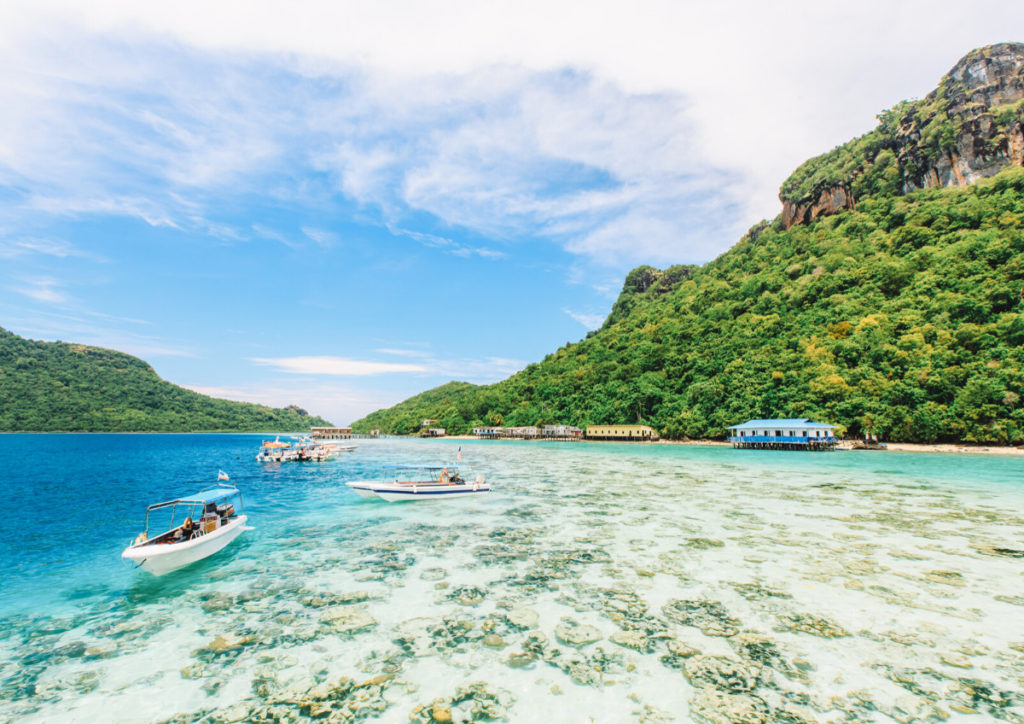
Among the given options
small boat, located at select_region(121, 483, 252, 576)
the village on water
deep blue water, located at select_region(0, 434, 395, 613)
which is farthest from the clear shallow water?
the village on water

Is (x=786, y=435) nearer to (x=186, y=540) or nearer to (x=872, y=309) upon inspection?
(x=872, y=309)

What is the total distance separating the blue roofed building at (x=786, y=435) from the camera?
77.8 meters

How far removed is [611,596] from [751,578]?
523cm

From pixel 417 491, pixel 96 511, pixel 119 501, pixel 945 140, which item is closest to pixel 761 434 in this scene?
pixel 417 491

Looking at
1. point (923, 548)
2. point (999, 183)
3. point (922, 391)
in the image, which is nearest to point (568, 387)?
point (922, 391)

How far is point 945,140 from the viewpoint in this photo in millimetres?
115062

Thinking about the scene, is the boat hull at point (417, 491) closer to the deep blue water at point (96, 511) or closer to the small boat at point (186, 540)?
the deep blue water at point (96, 511)

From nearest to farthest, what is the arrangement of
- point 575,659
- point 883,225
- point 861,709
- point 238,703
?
point 861,709, point 238,703, point 575,659, point 883,225

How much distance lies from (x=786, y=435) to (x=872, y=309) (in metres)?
41.1

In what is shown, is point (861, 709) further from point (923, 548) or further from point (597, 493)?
point (597, 493)

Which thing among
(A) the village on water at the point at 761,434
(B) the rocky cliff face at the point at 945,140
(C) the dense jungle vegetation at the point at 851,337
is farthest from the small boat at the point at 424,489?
(B) the rocky cliff face at the point at 945,140

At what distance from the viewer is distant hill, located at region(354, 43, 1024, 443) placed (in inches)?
2906

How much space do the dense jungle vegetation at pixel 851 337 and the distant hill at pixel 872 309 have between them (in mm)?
364

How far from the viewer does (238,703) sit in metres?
8.37
